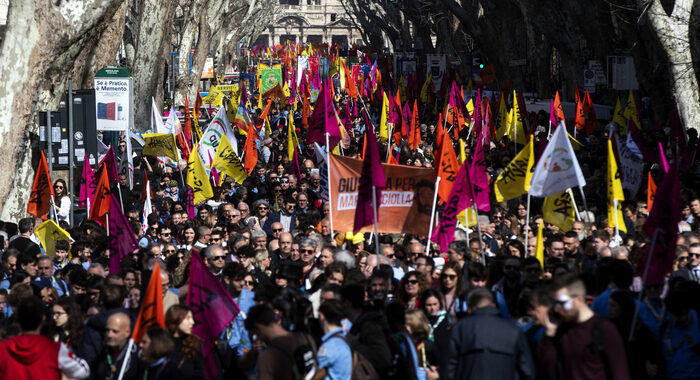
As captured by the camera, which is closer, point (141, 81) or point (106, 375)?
point (106, 375)

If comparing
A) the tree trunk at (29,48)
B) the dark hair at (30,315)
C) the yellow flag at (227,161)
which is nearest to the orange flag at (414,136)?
the yellow flag at (227,161)

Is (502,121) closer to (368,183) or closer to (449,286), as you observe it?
(368,183)

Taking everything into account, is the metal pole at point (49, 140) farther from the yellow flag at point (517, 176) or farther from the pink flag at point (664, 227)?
the pink flag at point (664, 227)

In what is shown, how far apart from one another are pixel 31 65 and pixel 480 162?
5.48 m

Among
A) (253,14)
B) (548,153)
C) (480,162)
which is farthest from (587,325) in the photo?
(253,14)

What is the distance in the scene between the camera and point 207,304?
6750mm

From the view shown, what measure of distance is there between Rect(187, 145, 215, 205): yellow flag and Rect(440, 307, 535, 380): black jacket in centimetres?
834

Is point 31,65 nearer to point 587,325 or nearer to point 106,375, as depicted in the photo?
point 106,375

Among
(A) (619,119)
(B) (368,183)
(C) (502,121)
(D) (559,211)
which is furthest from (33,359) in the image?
(C) (502,121)

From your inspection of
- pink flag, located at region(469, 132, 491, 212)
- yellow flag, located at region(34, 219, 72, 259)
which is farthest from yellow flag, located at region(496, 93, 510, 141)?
yellow flag, located at region(34, 219, 72, 259)

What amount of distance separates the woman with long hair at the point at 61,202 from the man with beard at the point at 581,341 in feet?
31.1

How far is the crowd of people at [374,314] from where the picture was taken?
5.70 m

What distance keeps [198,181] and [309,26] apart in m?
142

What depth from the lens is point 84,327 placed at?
6.84 m
